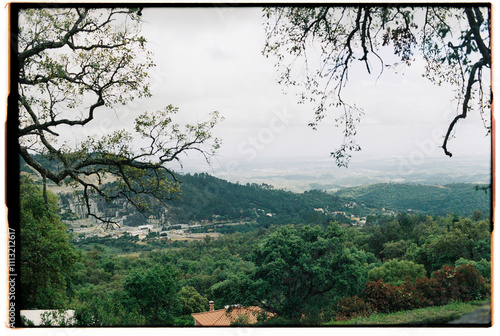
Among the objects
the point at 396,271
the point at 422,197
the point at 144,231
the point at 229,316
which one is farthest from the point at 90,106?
the point at 422,197

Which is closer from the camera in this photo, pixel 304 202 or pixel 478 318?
pixel 478 318

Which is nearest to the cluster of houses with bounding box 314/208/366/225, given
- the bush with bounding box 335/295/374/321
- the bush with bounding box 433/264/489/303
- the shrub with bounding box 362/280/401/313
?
the shrub with bounding box 362/280/401/313

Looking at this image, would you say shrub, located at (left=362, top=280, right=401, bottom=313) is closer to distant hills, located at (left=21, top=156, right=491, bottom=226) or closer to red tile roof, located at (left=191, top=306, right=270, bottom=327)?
red tile roof, located at (left=191, top=306, right=270, bottom=327)

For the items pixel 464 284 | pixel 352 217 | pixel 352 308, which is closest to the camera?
pixel 464 284

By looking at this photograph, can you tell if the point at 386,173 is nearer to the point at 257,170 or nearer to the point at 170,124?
the point at 257,170

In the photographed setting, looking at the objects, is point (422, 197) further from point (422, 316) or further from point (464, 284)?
point (422, 316)

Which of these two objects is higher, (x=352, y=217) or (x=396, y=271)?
(x=352, y=217)
